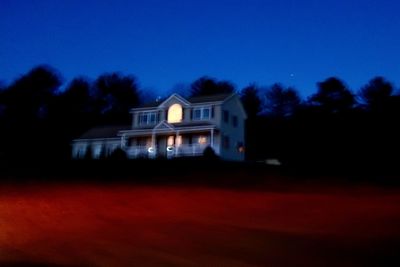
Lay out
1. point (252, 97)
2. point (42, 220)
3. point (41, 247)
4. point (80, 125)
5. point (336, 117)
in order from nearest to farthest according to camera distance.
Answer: point (41, 247) → point (42, 220) → point (336, 117) → point (80, 125) → point (252, 97)

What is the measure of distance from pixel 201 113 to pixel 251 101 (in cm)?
2660

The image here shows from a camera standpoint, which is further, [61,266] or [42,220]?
[42,220]

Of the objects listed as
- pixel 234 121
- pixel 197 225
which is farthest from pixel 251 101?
pixel 197 225

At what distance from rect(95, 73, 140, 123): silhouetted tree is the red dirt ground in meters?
49.6

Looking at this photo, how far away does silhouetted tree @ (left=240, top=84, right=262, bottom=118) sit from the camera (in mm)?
66062

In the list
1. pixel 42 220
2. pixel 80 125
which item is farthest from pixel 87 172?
pixel 80 125

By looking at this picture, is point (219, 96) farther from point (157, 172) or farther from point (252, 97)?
point (252, 97)

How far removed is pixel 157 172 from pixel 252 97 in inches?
1793

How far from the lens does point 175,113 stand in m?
44.5

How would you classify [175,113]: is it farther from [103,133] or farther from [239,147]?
[103,133]

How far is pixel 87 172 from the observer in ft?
86.0

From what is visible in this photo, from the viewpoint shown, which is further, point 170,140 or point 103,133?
point 103,133

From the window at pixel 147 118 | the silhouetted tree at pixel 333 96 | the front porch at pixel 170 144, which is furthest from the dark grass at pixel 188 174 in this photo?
the silhouetted tree at pixel 333 96

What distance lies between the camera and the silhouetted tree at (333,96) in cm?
5997
